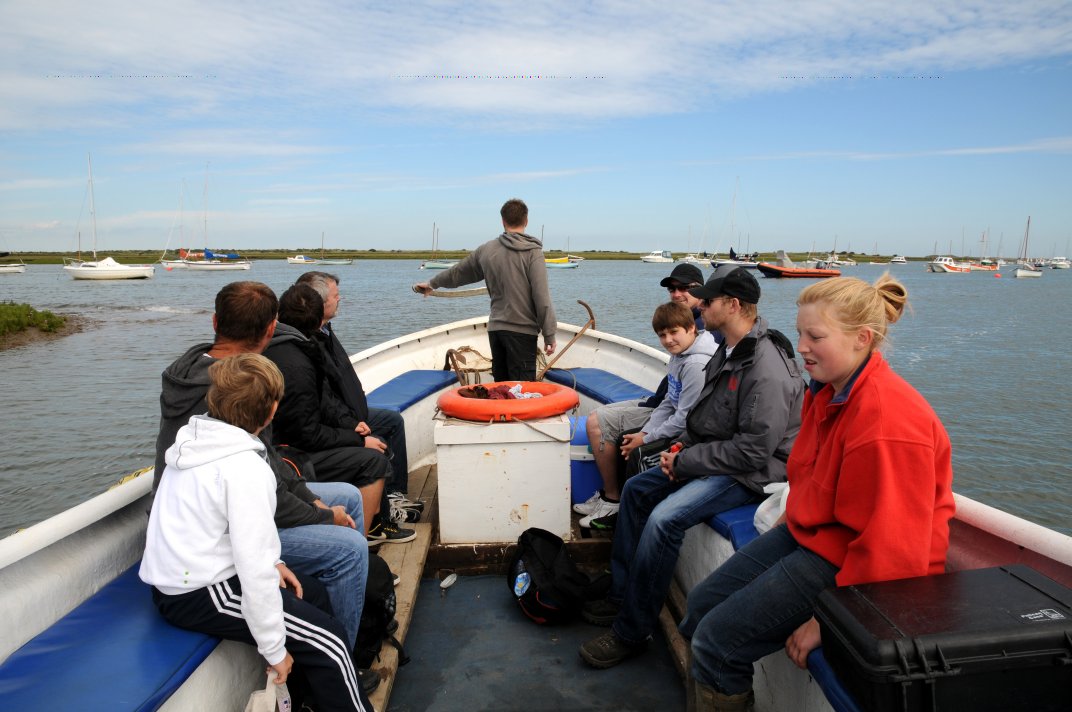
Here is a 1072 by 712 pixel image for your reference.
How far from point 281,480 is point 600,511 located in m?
1.74

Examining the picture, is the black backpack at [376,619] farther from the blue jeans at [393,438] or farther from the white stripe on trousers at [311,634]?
the blue jeans at [393,438]

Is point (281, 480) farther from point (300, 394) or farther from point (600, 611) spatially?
point (600, 611)

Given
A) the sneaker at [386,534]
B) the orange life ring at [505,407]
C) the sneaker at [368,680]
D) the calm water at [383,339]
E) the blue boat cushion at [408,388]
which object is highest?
the orange life ring at [505,407]

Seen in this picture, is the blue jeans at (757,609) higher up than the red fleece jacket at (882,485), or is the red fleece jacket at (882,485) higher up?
the red fleece jacket at (882,485)

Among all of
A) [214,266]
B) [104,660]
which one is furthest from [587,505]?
[214,266]

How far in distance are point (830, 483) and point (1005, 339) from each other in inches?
966

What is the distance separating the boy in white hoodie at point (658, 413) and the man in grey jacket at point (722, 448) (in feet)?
0.87

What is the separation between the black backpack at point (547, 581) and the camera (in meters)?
2.89

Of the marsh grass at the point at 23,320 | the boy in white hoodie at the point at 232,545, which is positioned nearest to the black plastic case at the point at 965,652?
the boy in white hoodie at the point at 232,545

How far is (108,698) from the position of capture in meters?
1.55

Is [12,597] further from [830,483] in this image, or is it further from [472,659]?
[830,483]

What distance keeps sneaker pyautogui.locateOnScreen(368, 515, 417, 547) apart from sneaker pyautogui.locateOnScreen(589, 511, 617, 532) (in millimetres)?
869

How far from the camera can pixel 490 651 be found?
9.07 ft

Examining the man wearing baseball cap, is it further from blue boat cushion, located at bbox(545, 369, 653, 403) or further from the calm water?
the calm water
